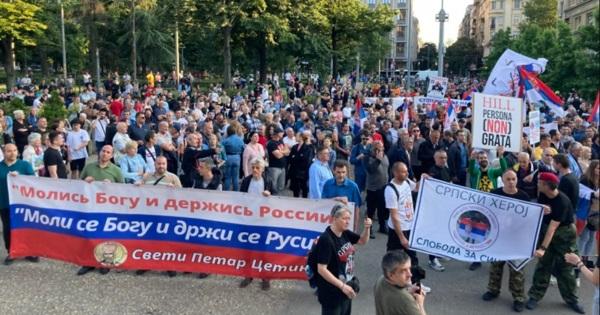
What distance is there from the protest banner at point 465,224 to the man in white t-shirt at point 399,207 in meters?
0.23

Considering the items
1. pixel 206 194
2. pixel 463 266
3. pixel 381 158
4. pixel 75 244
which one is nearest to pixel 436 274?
pixel 463 266

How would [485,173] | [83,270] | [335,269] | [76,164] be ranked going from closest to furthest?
[335,269] → [83,270] → [485,173] → [76,164]

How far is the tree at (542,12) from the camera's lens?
70250 millimetres

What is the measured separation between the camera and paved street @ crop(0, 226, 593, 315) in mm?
6855

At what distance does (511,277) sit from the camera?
703 centimetres

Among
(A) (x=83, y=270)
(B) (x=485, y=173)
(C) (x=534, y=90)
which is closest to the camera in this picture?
(A) (x=83, y=270)

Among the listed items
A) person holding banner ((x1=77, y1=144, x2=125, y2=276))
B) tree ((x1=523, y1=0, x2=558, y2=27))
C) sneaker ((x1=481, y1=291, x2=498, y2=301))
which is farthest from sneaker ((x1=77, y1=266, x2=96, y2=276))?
tree ((x1=523, y1=0, x2=558, y2=27))

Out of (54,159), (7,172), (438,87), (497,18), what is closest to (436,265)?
(54,159)

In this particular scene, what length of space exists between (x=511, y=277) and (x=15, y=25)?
124ft

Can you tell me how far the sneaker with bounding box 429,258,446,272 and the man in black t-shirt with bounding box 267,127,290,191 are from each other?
3606 mm

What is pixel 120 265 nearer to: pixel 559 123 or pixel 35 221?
pixel 35 221

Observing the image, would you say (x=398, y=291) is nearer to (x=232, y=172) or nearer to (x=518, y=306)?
(x=518, y=306)

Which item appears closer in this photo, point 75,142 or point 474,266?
point 474,266

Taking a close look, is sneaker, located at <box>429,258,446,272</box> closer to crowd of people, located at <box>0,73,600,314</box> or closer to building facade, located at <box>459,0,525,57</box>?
crowd of people, located at <box>0,73,600,314</box>
